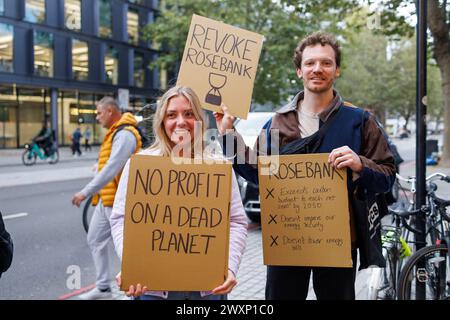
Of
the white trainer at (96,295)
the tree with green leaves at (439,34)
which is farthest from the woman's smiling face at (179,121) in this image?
the tree with green leaves at (439,34)

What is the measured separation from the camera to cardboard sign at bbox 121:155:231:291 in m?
2.08

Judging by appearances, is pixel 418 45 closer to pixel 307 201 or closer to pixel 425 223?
pixel 425 223

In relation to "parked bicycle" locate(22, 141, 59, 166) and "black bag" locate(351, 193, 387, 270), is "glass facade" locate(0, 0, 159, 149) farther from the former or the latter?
"black bag" locate(351, 193, 387, 270)

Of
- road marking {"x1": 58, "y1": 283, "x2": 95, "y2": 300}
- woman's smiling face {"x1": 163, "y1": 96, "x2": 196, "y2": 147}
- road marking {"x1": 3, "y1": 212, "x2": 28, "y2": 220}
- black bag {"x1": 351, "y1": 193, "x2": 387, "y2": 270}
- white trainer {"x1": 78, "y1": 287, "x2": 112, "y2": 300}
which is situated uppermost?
woman's smiling face {"x1": 163, "y1": 96, "x2": 196, "y2": 147}

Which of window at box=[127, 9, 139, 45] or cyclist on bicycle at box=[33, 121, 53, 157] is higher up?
window at box=[127, 9, 139, 45]

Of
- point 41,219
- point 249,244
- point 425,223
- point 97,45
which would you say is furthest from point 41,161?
point 425,223

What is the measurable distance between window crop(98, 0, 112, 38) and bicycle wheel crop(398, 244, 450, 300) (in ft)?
56.1

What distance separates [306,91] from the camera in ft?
8.31

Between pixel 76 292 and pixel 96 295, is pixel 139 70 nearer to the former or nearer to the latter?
pixel 76 292

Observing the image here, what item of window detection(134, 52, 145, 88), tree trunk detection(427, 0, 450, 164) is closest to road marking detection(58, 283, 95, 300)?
tree trunk detection(427, 0, 450, 164)

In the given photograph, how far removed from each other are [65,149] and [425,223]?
96.8 feet

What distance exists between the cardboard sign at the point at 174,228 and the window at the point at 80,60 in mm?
25700

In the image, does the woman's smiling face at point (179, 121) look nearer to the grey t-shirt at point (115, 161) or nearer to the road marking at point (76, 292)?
the grey t-shirt at point (115, 161)

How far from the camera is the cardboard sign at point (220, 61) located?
261 cm
